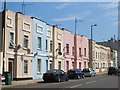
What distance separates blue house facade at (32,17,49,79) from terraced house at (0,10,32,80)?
5.31 feet

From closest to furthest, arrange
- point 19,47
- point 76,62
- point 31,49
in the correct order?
point 19,47 → point 31,49 → point 76,62

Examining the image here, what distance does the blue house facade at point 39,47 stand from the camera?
145ft

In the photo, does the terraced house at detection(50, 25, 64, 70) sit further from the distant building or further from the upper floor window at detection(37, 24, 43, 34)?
the distant building

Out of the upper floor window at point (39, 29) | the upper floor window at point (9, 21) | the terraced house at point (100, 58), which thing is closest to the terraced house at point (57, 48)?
the upper floor window at point (39, 29)

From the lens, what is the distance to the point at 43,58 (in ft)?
154

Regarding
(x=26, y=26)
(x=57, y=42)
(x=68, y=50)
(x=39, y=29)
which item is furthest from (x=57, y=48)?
(x=26, y=26)


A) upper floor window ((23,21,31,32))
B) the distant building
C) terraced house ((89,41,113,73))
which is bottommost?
terraced house ((89,41,113,73))

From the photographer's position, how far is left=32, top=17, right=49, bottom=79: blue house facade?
44062mm

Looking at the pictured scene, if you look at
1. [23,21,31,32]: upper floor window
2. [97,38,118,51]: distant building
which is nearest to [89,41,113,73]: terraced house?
[97,38,118,51]: distant building

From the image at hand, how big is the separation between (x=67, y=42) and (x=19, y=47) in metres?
20.1

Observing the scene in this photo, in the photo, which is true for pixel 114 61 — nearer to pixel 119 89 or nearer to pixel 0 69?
pixel 0 69

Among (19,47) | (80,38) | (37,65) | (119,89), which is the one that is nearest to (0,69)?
(19,47)

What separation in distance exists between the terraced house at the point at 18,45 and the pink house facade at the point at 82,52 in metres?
22.9

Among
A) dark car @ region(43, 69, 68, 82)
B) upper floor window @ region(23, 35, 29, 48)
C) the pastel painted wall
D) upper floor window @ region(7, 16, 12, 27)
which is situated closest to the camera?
upper floor window @ region(7, 16, 12, 27)
